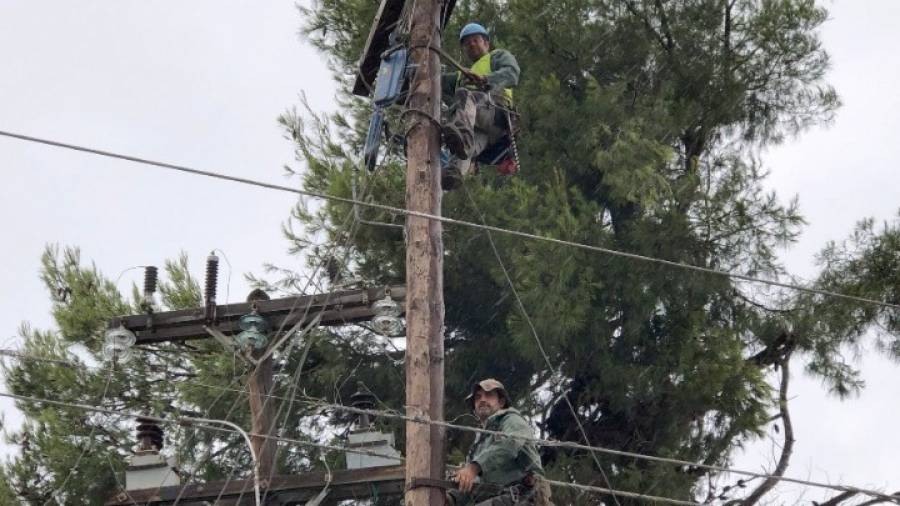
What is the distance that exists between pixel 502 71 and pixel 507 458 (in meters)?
3.13

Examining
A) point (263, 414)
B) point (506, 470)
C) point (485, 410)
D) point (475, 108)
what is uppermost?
point (475, 108)

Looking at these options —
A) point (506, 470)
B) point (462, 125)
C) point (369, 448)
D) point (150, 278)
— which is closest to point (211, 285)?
point (150, 278)

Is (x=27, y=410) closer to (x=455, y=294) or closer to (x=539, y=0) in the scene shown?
(x=455, y=294)

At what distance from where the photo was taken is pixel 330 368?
14.3 m

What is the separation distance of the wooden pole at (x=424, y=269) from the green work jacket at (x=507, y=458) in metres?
0.35

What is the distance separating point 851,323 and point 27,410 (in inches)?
307

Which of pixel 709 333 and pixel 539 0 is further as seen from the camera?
pixel 539 0

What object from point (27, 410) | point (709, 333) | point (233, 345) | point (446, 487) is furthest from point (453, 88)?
A: point (27, 410)

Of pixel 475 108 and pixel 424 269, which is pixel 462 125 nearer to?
pixel 475 108

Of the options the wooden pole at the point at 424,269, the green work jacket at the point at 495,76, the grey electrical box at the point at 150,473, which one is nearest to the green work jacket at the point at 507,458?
the wooden pole at the point at 424,269

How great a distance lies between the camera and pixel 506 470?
922 cm

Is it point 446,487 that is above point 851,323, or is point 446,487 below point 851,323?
below

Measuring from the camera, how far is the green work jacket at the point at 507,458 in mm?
9148

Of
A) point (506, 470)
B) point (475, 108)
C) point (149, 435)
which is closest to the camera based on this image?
point (506, 470)
